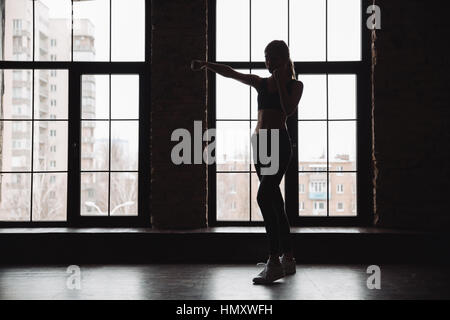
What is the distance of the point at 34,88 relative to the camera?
452 centimetres

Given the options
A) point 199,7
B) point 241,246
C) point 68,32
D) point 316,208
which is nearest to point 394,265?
point 316,208

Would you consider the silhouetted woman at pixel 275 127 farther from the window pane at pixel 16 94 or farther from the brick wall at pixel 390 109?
the window pane at pixel 16 94

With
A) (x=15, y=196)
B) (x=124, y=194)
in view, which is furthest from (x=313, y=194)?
(x=15, y=196)

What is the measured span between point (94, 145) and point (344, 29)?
9.44 feet

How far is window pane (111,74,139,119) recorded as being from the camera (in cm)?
450

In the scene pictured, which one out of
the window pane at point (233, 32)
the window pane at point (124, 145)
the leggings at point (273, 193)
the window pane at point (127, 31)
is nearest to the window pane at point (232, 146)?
the window pane at point (233, 32)

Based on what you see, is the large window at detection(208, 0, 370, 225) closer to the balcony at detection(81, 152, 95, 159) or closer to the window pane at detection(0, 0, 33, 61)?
the balcony at detection(81, 152, 95, 159)

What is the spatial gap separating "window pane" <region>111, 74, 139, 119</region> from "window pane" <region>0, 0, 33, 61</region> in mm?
945

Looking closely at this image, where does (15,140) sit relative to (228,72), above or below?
below

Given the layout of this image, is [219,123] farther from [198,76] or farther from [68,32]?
[68,32]

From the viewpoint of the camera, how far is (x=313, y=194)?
14.6 ft

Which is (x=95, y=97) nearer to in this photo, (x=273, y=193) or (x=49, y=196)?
(x=49, y=196)
